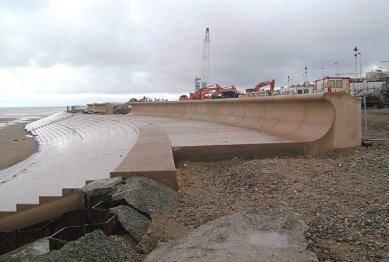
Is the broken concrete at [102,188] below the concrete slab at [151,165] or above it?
below

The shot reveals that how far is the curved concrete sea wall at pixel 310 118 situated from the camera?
884cm

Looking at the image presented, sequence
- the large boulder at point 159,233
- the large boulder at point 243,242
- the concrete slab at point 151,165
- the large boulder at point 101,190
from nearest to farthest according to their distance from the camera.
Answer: the large boulder at point 243,242, the large boulder at point 159,233, the large boulder at point 101,190, the concrete slab at point 151,165

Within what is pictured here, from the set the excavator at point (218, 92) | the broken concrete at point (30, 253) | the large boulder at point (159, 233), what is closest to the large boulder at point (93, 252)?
the large boulder at point (159, 233)

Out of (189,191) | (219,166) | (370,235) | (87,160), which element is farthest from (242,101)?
(370,235)

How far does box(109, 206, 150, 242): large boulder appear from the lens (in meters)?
4.88

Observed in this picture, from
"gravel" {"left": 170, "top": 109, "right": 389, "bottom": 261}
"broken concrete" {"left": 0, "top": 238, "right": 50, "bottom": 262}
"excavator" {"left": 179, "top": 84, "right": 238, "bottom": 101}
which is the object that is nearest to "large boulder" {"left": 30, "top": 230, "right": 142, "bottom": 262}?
"broken concrete" {"left": 0, "top": 238, "right": 50, "bottom": 262}

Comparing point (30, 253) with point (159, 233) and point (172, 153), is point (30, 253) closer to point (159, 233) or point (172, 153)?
point (159, 233)

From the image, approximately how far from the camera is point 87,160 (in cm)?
1145

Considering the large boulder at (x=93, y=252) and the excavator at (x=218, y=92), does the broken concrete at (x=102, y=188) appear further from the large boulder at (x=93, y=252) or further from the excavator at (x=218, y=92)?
the excavator at (x=218, y=92)

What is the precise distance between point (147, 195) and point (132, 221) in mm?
697

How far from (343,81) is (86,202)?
38.8 metres

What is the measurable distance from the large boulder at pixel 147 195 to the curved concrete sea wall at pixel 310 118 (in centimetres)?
403

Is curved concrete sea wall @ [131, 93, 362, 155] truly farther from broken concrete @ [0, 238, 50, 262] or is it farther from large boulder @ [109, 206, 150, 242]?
broken concrete @ [0, 238, 50, 262]

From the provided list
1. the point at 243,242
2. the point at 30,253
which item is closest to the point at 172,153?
the point at 30,253
